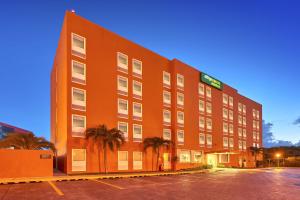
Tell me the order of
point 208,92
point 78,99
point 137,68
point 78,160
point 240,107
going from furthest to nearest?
point 240,107 → point 208,92 → point 137,68 → point 78,99 → point 78,160

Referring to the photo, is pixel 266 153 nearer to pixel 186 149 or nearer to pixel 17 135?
pixel 186 149

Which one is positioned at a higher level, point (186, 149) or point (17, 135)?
point (17, 135)

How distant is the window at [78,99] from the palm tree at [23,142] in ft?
16.3

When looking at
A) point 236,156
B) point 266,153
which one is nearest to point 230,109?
point 236,156

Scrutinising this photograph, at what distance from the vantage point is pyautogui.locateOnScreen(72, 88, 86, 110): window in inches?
1145

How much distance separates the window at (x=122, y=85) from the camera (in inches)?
1351

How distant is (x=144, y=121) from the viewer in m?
36.8

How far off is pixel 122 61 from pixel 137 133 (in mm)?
10135

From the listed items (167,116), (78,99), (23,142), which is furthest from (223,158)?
(23,142)

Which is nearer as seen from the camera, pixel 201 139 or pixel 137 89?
pixel 137 89

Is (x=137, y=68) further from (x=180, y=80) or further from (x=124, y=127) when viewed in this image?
(x=180, y=80)

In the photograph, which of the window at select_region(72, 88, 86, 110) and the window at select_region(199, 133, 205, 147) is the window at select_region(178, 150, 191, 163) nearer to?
the window at select_region(199, 133, 205, 147)

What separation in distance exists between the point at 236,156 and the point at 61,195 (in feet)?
167

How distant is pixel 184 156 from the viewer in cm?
4256
